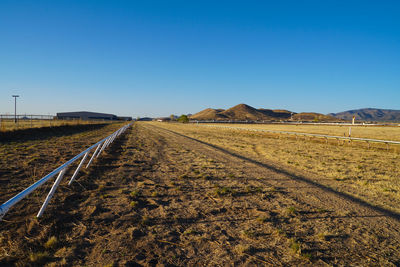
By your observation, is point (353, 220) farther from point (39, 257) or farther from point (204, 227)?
point (39, 257)

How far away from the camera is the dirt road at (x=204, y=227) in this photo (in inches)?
120

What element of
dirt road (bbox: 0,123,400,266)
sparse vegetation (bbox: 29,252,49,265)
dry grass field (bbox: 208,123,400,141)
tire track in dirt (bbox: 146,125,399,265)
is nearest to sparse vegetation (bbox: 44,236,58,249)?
dirt road (bbox: 0,123,400,266)

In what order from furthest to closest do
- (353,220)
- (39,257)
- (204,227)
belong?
(353,220) < (204,227) < (39,257)

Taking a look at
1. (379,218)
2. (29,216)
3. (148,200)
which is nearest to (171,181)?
(148,200)

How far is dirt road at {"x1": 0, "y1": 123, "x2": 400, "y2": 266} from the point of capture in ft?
10.0

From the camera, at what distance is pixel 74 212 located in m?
4.34

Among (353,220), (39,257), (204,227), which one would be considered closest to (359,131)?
(353,220)

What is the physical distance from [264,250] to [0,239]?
3.94 metres

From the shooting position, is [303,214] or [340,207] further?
[340,207]

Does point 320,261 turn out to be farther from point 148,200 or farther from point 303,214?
point 148,200

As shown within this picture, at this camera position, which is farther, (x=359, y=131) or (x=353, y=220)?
(x=359, y=131)

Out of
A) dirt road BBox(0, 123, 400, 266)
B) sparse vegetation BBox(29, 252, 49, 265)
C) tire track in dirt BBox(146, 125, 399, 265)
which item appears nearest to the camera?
sparse vegetation BBox(29, 252, 49, 265)

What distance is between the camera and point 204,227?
3932mm

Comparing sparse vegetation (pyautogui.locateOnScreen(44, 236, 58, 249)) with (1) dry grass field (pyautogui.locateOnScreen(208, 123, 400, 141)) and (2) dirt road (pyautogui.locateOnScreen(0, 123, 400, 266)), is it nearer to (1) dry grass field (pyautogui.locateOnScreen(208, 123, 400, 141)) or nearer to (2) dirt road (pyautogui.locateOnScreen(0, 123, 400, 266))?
(2) dirt road (pyautogui.locateOnScreen(0, 123, 400, 266))
